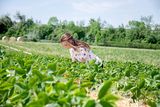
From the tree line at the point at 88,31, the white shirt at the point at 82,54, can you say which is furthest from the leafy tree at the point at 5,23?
the white shirt at the point at 82,54

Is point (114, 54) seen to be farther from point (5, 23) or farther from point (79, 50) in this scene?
point (5, 23)

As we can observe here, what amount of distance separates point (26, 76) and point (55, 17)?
319 feet

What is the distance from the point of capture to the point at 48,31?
85750mm

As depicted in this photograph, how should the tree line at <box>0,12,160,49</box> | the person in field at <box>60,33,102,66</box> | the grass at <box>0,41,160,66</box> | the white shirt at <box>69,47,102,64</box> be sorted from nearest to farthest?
the person in field at <box>60,33,102,66</box>
the white shirt at <box>69,47,102,64</box>
the grass at <box>0,41,160,66</box>
the tree line at <box>0,12,160,49</box>

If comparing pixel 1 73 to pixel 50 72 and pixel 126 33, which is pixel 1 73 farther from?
pixel 126 33

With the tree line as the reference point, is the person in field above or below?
above

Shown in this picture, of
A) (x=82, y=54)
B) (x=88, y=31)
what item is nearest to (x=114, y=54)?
(x=82, y=54)

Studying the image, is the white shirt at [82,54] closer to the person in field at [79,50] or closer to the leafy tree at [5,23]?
the person in field at [79,50]

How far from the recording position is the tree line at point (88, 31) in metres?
74.6

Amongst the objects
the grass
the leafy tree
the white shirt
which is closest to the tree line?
the leafy tree

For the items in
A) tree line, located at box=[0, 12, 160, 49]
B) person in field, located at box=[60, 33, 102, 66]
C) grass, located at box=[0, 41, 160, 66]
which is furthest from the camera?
tree line, located at box=[0, 12, 160, 49]

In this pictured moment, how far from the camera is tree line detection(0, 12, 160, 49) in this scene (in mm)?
74625

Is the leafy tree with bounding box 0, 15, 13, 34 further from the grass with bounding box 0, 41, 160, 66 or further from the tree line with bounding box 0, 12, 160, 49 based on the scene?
the grass with bounding box 0, 41, 160, 66

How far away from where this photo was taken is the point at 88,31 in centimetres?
8519
